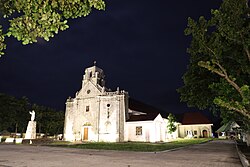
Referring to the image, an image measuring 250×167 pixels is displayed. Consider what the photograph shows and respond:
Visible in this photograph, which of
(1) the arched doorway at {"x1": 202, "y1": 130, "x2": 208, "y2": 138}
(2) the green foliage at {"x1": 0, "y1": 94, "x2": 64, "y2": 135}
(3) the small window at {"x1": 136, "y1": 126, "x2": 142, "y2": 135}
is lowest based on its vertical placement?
(1) the arched doorway at {"x1": 202, "y1": 130, "x2": 208, "y2": 138}

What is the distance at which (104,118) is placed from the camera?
37.7 metres

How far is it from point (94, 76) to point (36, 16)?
37.5m

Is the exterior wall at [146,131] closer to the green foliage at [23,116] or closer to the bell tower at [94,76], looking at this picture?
the bell tower at [94,76]

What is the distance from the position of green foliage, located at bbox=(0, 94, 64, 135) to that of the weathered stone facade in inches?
718

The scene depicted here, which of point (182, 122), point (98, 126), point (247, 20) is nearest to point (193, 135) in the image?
point (182, 122)

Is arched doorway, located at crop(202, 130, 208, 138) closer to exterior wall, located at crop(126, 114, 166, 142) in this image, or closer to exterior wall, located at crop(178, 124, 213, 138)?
exterior wall, located at crop(178, 124, 213, 138)

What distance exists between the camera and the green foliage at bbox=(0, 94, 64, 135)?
170 feet

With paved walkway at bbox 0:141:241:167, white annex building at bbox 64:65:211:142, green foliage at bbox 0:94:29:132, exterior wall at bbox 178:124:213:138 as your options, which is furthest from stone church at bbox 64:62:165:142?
paved walkway at bbox 0:141:241:167

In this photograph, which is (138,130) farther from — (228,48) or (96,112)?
(228,48)

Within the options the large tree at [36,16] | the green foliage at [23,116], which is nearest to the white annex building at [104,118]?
the green foliage at [23,116]

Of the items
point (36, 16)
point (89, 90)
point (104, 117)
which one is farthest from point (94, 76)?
point (36, 16)

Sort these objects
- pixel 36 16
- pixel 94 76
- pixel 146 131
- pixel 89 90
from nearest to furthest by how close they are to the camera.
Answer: pixel 36 16, pixel 146 131, pixel 89 90, pixel 94 76

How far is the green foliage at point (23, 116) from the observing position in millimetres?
51719

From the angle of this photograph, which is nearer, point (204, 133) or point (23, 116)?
point (204, 133)
